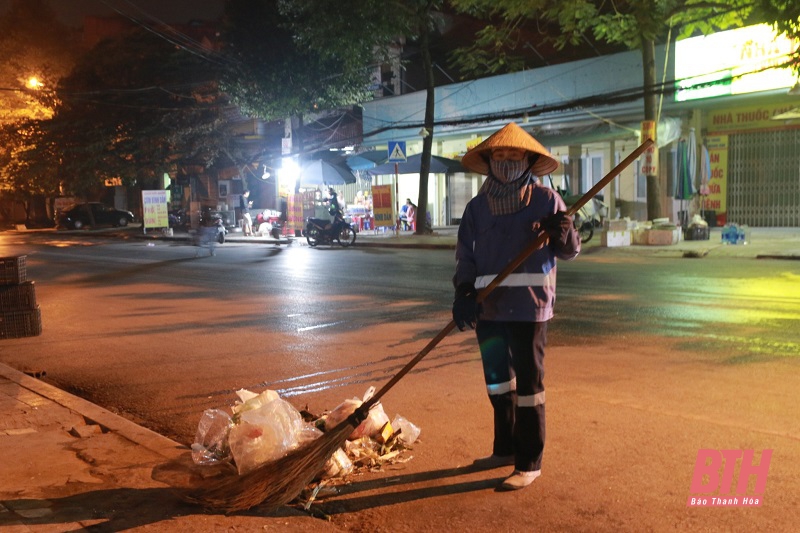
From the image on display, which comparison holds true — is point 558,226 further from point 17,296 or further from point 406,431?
point 17,296

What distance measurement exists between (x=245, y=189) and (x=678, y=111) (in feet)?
74.1

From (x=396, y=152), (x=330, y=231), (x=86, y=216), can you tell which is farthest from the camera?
(x=86, y=216)

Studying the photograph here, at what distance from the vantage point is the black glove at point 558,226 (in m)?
3.62

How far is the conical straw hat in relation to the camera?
383cm

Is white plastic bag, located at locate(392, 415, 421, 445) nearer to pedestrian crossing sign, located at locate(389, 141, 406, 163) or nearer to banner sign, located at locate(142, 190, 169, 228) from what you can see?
pedestrian crossing sign, located at locate(389, 141, 406, 163)

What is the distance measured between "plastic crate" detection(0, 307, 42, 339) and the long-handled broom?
6030mm

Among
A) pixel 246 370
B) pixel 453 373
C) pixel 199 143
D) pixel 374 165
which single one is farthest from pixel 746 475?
pixel 199 143

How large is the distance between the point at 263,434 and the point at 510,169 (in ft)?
6.42

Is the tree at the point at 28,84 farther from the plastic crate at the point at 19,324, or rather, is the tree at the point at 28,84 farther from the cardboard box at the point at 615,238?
the plastic crate at the point at 19,324

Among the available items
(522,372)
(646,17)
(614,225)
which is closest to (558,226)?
(522,372)

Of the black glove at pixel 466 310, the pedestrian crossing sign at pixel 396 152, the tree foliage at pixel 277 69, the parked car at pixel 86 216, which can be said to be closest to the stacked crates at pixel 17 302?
the black glove at pixel 466 310

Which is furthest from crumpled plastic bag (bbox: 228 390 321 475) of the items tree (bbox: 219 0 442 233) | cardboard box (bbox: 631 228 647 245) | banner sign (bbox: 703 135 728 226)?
tree (bbox: 219 0 442 233)

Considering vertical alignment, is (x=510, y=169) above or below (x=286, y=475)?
above

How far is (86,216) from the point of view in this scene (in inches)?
1640
